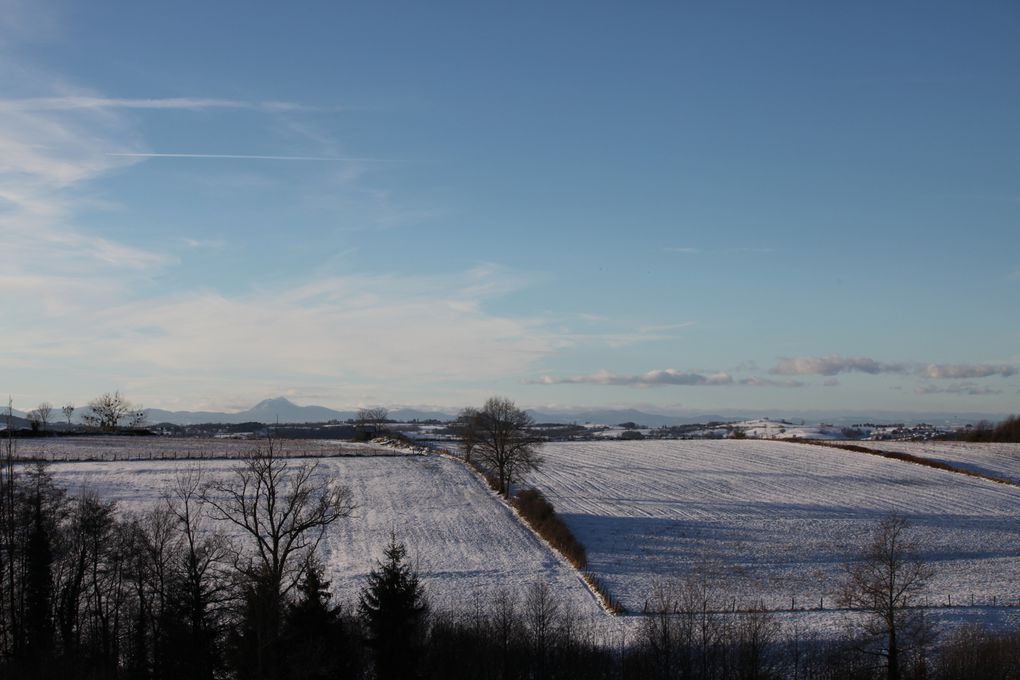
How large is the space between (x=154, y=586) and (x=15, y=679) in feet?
24.5

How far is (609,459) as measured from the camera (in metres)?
106

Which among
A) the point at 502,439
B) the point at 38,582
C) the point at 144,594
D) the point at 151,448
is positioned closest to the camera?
the point at 38,582

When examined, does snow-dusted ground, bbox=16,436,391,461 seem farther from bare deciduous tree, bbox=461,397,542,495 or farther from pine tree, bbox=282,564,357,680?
pine tree, bbox=282,564,357,680

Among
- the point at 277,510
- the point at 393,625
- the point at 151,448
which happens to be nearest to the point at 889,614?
the point at 393,625

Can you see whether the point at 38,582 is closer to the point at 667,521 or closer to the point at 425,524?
the point at 425,524

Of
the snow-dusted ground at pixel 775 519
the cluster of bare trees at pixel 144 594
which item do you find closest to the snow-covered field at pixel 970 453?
the snow-dusted ground at pixel 775 519

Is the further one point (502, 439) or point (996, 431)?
point (996, 431)

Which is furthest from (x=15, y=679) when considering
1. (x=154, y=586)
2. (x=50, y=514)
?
(x=50, y=514)

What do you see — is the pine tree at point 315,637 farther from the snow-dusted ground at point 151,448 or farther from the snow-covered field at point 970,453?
the snow-covered field at point 970,453

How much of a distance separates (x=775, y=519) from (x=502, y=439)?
2535cm

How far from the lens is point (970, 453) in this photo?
96.9 metres

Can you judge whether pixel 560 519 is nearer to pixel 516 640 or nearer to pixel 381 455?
pixel 516 640

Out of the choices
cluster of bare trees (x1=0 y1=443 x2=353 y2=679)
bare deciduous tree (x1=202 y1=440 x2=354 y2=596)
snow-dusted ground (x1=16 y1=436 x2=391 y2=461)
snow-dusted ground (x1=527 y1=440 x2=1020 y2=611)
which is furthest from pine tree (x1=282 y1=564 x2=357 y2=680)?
snow-dusted ground (x1=16 y1=436 x2=391 y2=461)

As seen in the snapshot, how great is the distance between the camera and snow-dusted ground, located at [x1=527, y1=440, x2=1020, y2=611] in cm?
5272
